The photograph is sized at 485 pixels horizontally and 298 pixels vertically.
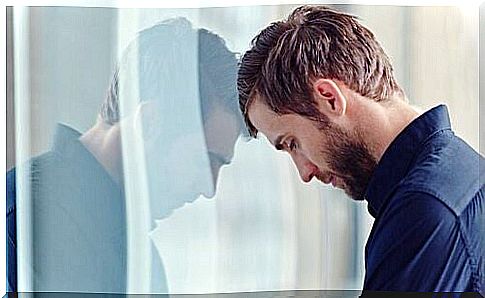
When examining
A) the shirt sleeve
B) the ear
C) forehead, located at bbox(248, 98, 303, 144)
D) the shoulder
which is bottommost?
the shirt sleeve

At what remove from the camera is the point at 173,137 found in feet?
4.94

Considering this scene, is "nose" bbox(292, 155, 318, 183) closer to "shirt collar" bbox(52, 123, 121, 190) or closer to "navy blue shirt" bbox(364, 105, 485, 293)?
"navy blue shirt" bbox(364, 105, 485, 293)

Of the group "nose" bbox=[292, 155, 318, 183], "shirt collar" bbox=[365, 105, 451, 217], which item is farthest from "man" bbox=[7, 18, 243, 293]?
"shirt collar" bbox=[365, 105, 451, 217]

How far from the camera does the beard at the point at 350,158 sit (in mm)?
1486

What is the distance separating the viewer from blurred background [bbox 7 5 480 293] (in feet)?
4.84

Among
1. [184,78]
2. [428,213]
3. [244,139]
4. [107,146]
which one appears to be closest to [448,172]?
[428,213]

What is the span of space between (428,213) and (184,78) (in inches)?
20.2

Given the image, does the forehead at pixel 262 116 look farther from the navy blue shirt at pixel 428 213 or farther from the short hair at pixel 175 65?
the navy blue shirt at pixel 428 213

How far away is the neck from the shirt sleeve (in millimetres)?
519

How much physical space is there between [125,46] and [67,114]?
0.17 m

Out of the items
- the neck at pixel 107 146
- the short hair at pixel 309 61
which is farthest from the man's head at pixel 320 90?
the neck at pixel 107 146

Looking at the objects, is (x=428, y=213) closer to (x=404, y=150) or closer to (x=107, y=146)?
(x=404, y=150)

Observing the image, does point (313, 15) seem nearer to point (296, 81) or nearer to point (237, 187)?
point (296, 81)

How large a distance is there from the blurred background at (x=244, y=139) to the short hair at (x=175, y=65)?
0.02 meters
